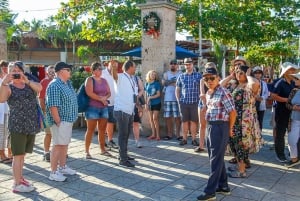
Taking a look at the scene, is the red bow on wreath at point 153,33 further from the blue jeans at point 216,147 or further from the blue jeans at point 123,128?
the blue jeans at point 216,147

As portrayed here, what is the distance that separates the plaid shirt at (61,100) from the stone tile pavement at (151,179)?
947 mm

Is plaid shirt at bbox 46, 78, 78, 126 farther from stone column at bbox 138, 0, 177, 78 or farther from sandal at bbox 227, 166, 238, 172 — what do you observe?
Answer: stone column at bbox 138, 0, 177, 78

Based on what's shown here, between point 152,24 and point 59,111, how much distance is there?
4.08m

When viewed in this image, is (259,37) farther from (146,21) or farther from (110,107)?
(110,107)

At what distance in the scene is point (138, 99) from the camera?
6.50 m

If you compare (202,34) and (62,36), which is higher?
(62,36)

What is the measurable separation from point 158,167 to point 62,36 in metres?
21.7

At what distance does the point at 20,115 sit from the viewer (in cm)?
461

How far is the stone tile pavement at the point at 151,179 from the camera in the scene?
4523mm

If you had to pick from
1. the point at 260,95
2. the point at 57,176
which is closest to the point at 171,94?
the point at 260,95

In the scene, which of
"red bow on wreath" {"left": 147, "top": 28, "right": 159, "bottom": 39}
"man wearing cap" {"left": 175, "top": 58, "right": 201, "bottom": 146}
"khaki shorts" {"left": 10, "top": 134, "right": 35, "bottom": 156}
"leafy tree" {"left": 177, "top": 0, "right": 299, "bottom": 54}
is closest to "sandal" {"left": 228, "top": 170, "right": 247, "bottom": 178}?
"man wearing cap" {"left": 175, "top": 58, "right": 201, "bottom": 146}

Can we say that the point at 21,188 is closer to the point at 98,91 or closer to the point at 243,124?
the point at 98,91

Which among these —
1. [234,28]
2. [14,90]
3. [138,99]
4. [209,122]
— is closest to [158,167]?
[138,99]

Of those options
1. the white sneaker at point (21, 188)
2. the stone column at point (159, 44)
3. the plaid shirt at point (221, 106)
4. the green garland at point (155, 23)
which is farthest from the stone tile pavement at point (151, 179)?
the green garland at point (155, 23)
